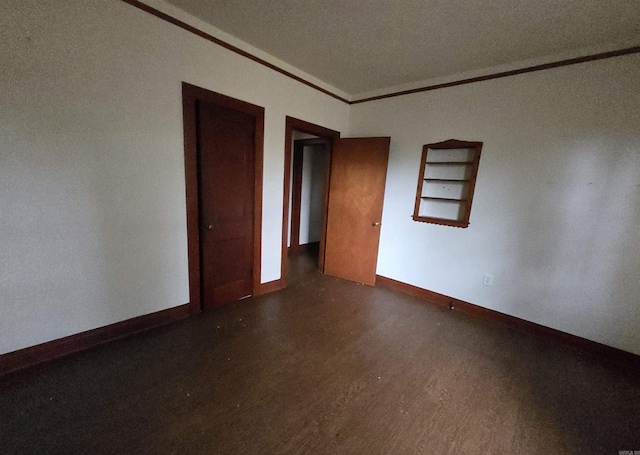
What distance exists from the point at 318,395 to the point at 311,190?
12.4 ft

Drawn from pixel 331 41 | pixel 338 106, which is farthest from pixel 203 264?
pixel 338 106

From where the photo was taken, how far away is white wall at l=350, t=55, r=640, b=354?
1945 mm

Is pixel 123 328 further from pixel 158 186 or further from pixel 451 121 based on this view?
pixel 451 121

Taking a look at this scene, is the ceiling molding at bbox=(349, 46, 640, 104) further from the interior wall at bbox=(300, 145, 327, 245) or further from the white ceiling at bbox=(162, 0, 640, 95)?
the interior wall at bbox=(300, 145, 327, 245)

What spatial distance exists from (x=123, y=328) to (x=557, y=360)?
11.3 ft

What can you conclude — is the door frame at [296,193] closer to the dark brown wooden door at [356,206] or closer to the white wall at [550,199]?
the dark brown wooden door at [356,206]

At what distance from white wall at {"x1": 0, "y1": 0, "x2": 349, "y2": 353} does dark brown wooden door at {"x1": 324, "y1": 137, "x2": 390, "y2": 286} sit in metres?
1.62

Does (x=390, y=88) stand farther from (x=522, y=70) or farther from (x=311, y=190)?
(x=311, y=190)

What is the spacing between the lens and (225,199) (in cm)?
238

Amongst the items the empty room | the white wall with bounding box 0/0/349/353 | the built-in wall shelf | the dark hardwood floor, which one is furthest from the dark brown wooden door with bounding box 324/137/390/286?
the white wall with bounding box 0/0/349/353

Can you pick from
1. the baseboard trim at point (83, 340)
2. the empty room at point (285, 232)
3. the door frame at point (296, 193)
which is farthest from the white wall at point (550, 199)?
the baseboard trim at point (83, 340)

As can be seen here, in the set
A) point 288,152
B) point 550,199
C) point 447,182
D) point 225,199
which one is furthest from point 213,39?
point 550,199

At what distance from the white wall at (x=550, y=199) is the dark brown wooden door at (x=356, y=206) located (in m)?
0.49

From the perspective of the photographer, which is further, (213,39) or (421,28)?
(213,39)
